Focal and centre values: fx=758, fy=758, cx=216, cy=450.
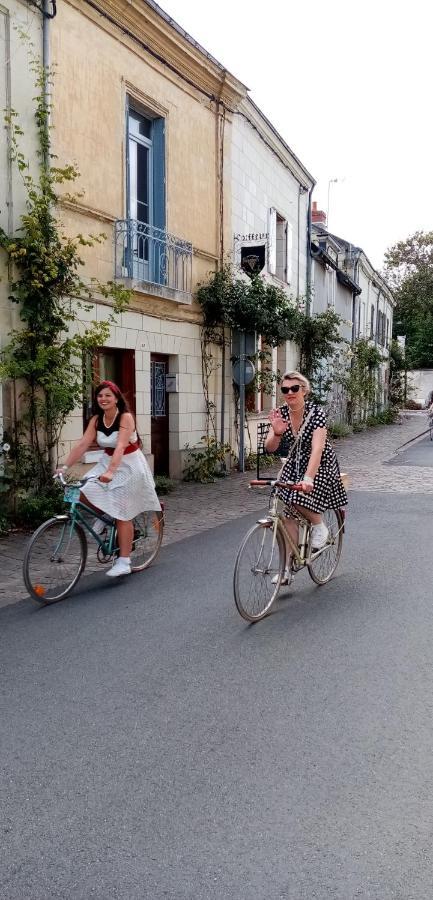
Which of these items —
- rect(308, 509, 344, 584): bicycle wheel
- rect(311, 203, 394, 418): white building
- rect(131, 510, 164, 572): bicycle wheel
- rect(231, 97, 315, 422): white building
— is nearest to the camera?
rect(308, 509, 344, 584): bicycle wheel

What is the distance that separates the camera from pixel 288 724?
11.4ft

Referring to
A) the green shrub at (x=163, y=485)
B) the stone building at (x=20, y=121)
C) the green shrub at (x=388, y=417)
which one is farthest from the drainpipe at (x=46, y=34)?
the green shrub at (x=388, y=417)

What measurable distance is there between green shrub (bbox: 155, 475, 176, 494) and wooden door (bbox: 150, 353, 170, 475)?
908 mm

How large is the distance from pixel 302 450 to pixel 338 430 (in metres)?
18.7

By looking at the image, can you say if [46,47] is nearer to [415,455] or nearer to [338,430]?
[415,455]

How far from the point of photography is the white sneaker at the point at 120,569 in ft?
20.4

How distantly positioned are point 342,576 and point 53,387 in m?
4.12

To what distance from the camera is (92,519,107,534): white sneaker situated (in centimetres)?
607

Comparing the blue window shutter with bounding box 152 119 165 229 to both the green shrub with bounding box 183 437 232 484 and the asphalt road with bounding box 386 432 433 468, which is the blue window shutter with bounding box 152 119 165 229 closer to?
the green shrub with bounding box 183 437 232 484

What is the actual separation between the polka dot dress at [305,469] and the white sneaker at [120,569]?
5.51 ft

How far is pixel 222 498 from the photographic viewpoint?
438 inches

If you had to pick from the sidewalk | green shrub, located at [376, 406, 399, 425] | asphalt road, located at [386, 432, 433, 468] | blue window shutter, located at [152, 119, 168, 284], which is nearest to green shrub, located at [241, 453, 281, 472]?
the sidewalk

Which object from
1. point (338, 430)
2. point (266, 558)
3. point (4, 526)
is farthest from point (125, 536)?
point (338, 430)

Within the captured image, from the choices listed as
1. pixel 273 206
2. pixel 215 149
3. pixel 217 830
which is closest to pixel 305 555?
pixel 217 830
